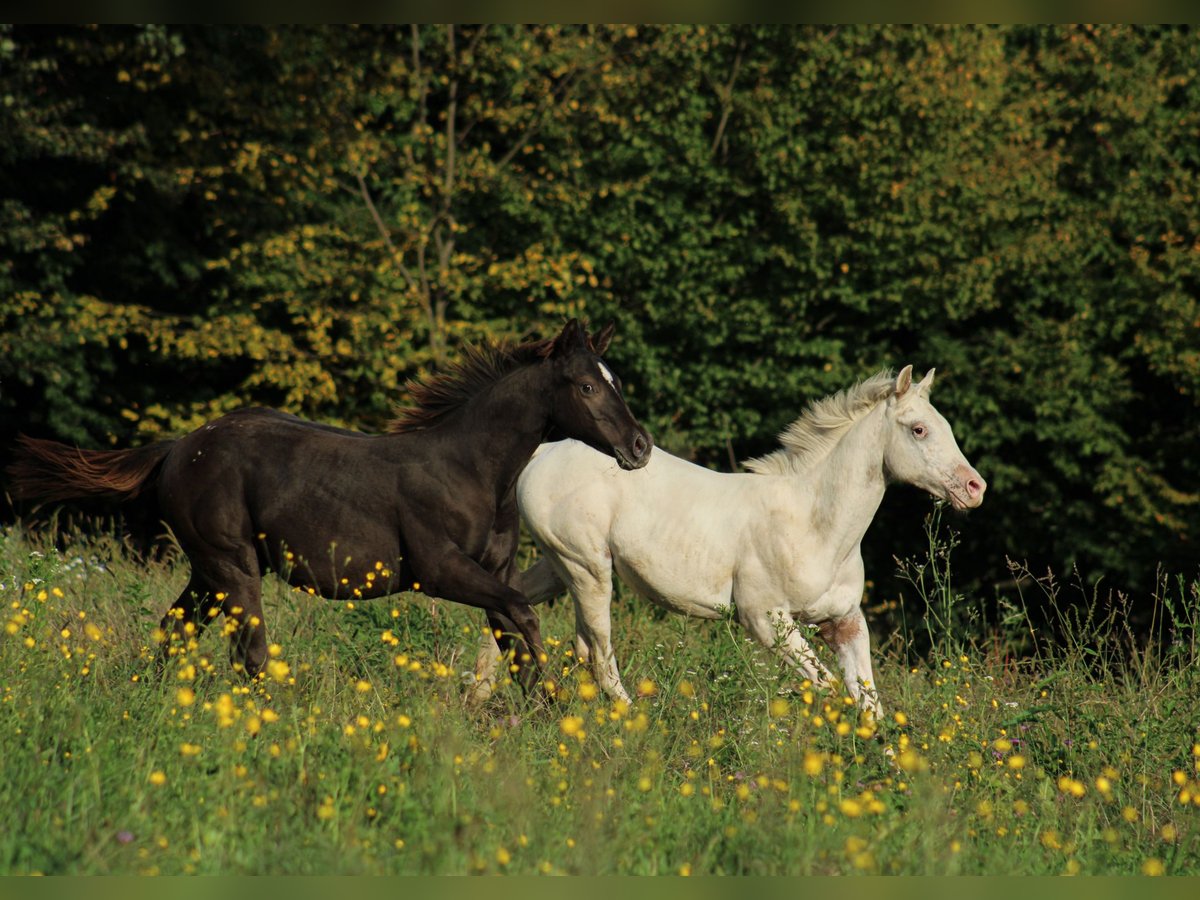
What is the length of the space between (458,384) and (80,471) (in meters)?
1.97

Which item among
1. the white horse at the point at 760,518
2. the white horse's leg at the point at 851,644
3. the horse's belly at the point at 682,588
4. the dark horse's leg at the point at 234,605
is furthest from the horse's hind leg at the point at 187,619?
the white horse's leg at the point at 851,644

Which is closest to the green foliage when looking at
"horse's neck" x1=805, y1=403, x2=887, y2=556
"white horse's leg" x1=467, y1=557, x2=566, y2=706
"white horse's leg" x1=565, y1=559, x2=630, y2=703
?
"white horse's leg" x1=467, y1=557, x2=566, y2=706

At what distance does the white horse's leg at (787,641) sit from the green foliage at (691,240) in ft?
30.3

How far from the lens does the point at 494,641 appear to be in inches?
280

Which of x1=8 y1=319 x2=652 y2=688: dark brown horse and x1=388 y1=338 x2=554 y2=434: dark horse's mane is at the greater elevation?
x1=388 y1=338 x2=554 y2=434: dark horse's mane

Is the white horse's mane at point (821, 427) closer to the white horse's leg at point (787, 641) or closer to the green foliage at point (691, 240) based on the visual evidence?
the white horse's leg at point (787, 641)

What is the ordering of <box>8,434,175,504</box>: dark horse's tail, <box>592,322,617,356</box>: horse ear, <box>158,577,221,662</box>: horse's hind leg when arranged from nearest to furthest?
<box>158,577,221,662</box>: horse's hind leg < <box>592,322,617,356</box>: horse ear < <box>8,434,175,504</box>: dark horse's tail

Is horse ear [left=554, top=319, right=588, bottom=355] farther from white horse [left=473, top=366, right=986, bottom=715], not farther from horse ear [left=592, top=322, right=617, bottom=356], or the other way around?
white horse [left=473, top=366, right=986, bottom=715]

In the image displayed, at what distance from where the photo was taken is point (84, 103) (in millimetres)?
16469

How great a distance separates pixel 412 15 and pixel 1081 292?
1780cm

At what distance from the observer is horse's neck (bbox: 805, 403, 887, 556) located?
279 inches

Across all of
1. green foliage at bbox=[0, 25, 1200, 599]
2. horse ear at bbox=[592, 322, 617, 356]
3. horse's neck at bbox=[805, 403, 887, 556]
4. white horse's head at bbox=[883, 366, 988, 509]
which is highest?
horse ear at bbox=[592, 322, 617, 356]

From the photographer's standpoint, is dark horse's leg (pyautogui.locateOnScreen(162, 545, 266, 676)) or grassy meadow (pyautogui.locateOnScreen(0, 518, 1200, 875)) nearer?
grassy meadow (pyautogui.locateOnScreen(0, 518, 1200, 875))

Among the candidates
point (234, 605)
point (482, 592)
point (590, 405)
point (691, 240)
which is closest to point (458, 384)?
point (590, 405)
